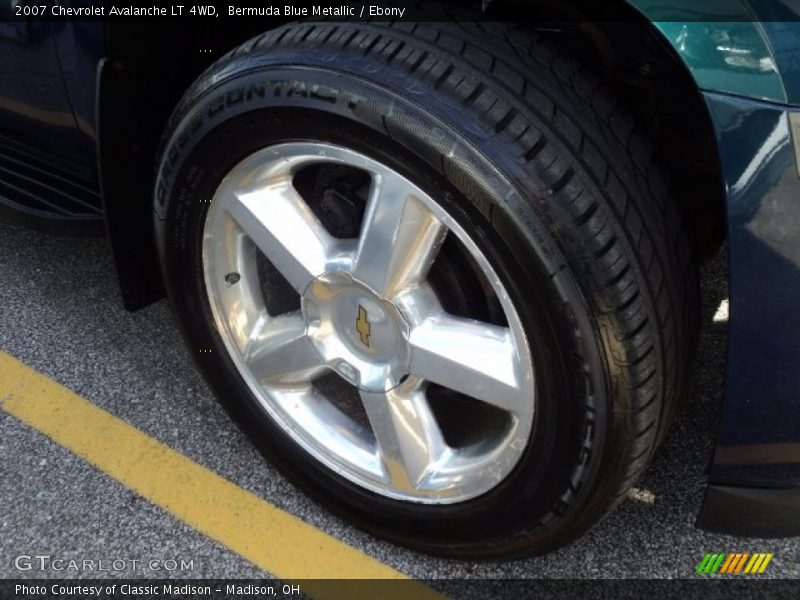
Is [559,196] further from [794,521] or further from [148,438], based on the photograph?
[148,438]

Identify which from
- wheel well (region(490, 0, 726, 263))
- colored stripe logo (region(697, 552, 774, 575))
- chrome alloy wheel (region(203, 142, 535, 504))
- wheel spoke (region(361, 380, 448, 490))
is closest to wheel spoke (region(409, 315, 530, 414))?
chrome alloy wheel (region(203, 142, 535, 504))

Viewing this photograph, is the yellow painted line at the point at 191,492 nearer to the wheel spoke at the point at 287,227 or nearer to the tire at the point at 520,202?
the tire at the point at 520,202

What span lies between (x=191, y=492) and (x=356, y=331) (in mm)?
668

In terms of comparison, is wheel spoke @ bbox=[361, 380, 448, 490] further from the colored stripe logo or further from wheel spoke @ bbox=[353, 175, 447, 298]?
the colored stripe logo

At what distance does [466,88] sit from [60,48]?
117cm

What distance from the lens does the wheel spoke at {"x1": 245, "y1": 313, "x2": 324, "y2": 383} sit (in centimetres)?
180

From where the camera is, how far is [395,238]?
148 cm

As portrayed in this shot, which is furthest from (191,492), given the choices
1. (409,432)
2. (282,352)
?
(409,432)

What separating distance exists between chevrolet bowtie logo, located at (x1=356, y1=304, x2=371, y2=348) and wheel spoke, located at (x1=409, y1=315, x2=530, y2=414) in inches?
4.9

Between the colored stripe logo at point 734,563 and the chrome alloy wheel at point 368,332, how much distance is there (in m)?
0.59

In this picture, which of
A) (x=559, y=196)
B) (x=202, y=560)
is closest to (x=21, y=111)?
(x=202, y=560)

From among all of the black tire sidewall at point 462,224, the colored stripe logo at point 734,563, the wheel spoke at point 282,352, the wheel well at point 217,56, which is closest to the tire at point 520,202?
the black tire sidewall at point 462,224

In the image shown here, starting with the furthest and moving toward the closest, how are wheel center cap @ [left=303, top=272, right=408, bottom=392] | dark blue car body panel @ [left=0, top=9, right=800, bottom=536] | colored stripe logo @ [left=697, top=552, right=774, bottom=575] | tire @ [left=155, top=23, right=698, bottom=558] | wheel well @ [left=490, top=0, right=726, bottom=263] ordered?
colored stripe logo @ [left=697, top=552, right=774, bottom=575] < wheel center cap @ [left=303, top=272, right=408, bottom=392] < wheel well @ [left=490, top=0, right=726, bottom=263] < tire @ [left=155, top=23, right=698, bottom=558] < dark blue car body panel @ [left=0, top=9, right=800, bottom=536]

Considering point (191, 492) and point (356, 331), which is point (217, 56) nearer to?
point (356, 331)
